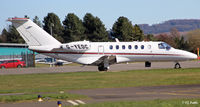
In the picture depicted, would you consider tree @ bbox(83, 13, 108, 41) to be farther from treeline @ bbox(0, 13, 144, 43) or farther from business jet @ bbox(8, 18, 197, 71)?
business jet @ bbox(8, 18, 197, 71)

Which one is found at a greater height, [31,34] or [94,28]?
[94,28]

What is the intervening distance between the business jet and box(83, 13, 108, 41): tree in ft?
166

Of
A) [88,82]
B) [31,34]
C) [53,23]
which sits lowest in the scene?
[88,82]

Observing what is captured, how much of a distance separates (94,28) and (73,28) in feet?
16.3

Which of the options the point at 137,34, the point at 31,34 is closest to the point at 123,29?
the point at 137,34

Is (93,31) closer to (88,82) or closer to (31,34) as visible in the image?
(31,34)

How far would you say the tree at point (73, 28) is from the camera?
8875 centimetres

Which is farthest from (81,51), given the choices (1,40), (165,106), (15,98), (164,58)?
(1,40)

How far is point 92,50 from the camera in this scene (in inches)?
1382

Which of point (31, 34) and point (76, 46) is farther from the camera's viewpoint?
point (76, 46)

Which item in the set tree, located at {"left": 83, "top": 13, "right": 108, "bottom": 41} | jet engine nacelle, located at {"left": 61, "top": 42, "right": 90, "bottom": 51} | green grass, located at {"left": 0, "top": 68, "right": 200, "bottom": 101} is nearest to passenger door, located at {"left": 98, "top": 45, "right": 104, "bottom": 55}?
jet engine nacelle, located at {"left": 61, "top": 42, "right": 90, "bottom": 51}

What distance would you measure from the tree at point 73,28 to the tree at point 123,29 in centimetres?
810

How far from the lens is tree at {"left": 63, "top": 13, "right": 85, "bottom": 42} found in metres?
88.8

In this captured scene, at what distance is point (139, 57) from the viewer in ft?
116
